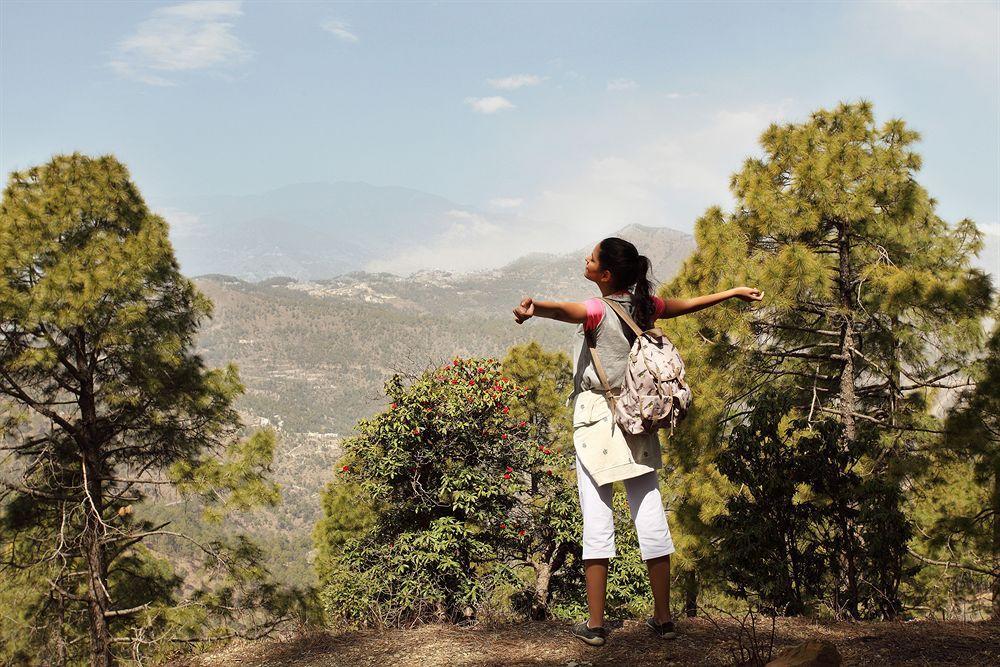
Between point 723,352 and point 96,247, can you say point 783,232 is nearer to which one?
point 723,352

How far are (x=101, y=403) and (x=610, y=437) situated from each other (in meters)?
9.70

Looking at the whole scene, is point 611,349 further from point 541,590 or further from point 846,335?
point 541,590

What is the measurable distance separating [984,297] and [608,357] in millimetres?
6612

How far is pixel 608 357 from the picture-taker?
3121mm

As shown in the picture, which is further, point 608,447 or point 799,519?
point 799,519

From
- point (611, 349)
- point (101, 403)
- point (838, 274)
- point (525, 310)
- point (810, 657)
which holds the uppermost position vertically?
point (838, 274)

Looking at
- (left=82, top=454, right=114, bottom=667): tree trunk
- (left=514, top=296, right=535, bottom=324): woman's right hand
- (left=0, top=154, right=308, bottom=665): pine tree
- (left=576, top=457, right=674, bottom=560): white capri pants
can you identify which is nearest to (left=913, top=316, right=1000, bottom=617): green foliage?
(left=576, top=457, right=674, bottom=560): white capri pants

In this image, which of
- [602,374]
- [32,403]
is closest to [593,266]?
[602,374]

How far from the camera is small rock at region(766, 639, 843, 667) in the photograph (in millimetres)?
2617

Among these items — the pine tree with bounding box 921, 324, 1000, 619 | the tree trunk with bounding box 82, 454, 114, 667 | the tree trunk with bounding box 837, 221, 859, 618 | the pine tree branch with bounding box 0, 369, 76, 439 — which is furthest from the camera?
the pine tree branch with bounding box 0, 369, 76, 439

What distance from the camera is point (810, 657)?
2635mm

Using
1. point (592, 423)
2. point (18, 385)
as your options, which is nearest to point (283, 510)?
point (18, 385)

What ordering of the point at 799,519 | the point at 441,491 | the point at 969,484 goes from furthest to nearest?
the point at 969,484 → the point at 441,491 → the point at 799,519

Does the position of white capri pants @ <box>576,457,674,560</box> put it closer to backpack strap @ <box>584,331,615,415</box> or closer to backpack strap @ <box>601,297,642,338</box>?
backpack strap @ <box>584,331,615,415</box>
